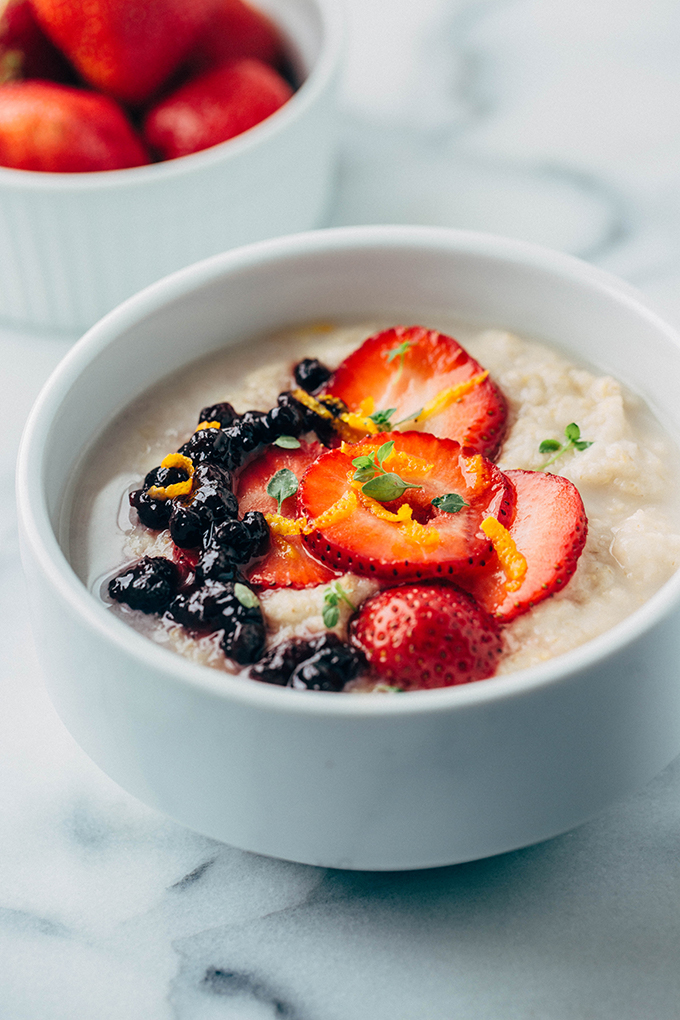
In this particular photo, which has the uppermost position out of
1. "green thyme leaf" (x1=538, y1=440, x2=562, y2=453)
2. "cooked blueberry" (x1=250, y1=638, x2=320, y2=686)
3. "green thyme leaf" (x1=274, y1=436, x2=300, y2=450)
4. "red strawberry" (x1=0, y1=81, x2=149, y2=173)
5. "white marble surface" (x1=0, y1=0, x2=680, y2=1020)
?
"green thyme leaf" (x1=538, y1=440, x2=562, y2=453)

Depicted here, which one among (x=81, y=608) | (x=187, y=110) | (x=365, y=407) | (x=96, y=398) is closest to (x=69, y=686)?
(x=81, y=608)

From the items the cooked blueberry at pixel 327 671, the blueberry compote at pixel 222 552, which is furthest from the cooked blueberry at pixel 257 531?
the cooked blueberry at pixel 327 671

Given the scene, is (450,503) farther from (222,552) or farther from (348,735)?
(348,735)

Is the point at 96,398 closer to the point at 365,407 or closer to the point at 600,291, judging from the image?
the point at 365,407

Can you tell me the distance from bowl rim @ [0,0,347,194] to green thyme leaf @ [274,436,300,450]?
71 cm

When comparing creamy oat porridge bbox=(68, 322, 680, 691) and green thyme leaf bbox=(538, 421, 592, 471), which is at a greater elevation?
green thyme leaf bbox=(538, 421, 592, 471)

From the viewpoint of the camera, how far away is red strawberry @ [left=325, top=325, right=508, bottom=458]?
5.42ft

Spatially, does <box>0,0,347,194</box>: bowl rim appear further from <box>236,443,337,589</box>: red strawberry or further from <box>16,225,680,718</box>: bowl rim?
<box>236,443,337,589</box>: red strawberry

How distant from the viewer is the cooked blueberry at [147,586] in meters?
1.40

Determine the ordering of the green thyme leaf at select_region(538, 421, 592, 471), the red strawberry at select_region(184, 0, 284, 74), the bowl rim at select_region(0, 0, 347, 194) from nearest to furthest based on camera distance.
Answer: the green thyme leaf at select_region(538, 421, 592, 471)
the bowl rim at select_region(0, 0, 347, 194)
the red strawberry at select_region(184, 0, 284, 74)

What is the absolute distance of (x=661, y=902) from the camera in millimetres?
1412

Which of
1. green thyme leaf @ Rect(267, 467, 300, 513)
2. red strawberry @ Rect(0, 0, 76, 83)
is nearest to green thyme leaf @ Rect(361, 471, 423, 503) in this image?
green thyme leaf @ Rect(267, 467, 300, 513)

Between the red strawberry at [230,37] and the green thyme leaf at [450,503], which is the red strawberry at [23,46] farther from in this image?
the green thyme leaf at [450,503]

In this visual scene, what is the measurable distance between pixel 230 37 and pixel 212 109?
0.85 ft
